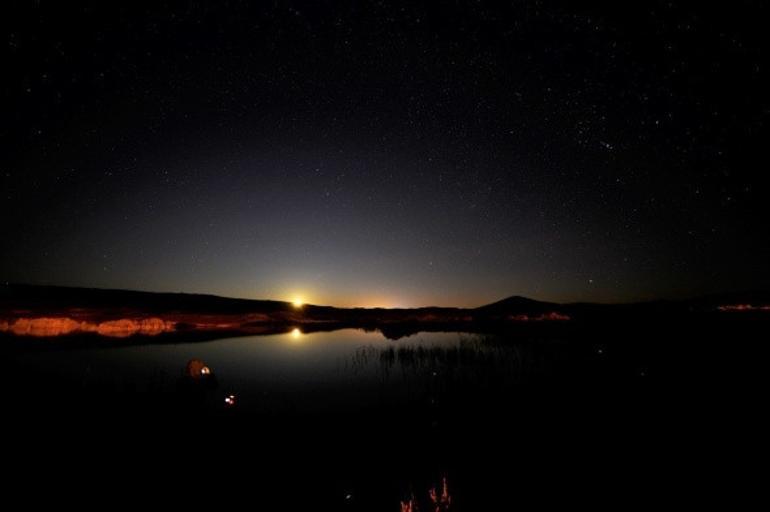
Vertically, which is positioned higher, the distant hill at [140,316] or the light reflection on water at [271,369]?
the distant hill at [140,316]

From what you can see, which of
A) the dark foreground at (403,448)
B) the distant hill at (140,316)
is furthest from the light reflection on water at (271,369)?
the distant hill at (140,316)

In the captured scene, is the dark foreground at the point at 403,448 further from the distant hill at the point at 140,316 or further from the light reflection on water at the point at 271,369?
the distant hill at the point at 140,316

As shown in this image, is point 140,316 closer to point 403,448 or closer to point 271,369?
point 271,369

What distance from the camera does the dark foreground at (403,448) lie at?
652cm

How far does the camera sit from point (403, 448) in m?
8.73

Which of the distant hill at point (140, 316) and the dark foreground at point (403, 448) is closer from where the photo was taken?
the dark foreground at point (403, 448)

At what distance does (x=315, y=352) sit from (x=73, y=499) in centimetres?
2134

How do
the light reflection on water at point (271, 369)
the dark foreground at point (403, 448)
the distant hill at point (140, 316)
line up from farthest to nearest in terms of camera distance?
the distant hill at point (140, 316) < the light reflection on water at point (271, 369) < the dark foreground at point (403, 448)

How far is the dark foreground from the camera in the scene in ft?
21.4

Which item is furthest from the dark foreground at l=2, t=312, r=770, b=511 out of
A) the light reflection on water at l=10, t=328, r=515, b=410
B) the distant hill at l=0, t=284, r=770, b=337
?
the distant hill at l=0, t=284, r=770, b=337

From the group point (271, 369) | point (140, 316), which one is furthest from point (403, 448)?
point (140, 316)

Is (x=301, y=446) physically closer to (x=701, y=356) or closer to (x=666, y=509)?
(x=666, y=509)

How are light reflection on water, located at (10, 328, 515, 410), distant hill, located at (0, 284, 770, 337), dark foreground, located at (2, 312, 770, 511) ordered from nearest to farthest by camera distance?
1. dark foreground, located at (2, 312, 770, 511)
2. light reflection on water, located at (10, 328, 515, 410)
3. distant hill, located at (0, 284, 770, 337)

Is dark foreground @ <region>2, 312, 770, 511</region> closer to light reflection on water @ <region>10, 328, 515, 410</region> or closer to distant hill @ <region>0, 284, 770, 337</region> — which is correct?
light reflection on water @ <region>10, 328, 515, 410</region>
